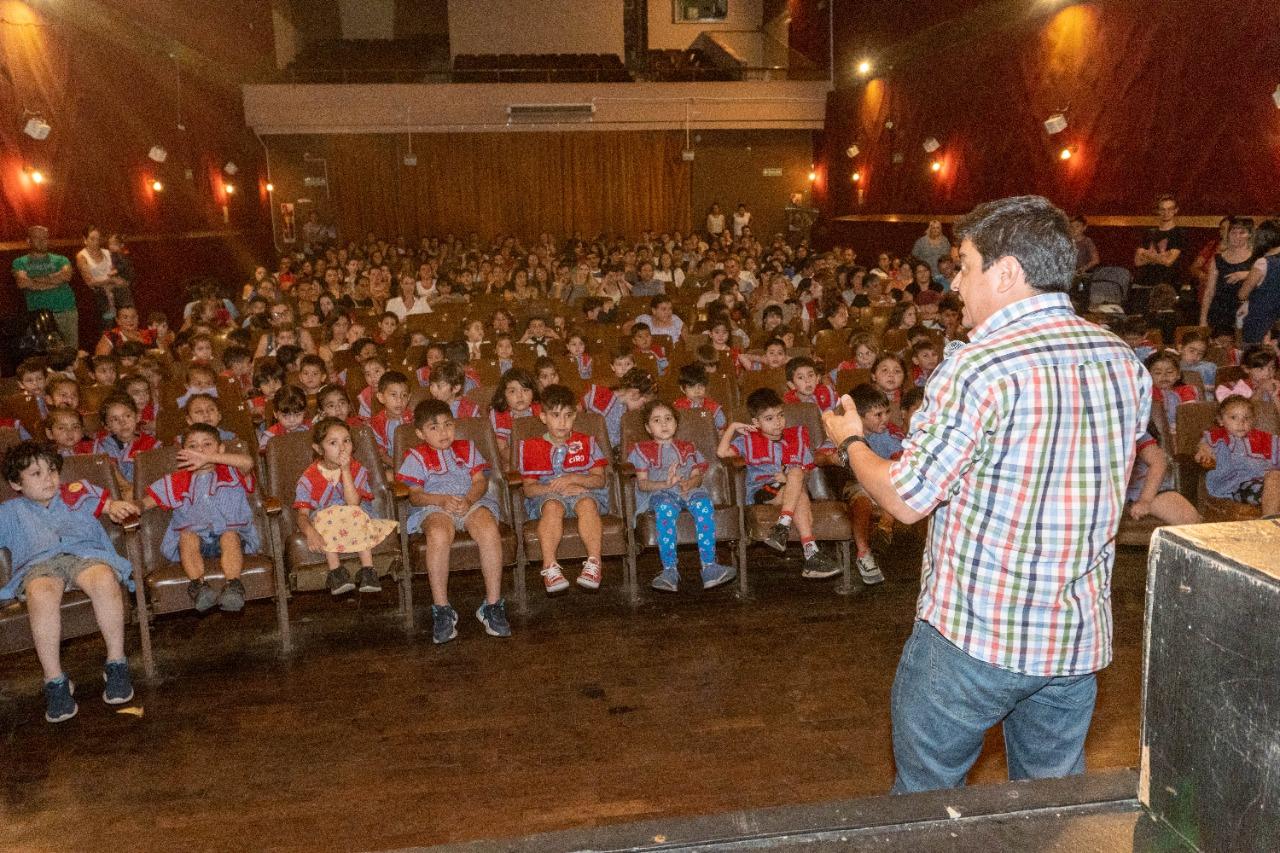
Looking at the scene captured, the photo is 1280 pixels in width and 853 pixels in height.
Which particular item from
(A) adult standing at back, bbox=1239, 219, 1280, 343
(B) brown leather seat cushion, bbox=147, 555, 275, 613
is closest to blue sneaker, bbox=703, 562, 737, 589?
(B) brown leather seat cushion, bbox=147, 555, 275, 613

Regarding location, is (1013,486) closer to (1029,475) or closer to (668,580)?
(1029,475)

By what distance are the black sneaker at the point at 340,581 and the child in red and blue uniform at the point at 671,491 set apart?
1.24 m

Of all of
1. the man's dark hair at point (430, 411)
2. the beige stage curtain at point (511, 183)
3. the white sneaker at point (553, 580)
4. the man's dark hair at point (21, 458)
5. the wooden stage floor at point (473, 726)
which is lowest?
the wooden stage floor at point (473, 726)

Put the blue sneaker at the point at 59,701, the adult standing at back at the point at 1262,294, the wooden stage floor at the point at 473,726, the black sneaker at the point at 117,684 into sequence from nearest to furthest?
the wooden stage floor at the point at 473,726, the blue sneaker at the point at 59,701, the black sneaker at the point at 117,684, the adult standing at back at the point at 1262,294

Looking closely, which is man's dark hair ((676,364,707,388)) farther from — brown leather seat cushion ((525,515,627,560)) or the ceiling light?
the ceiling light

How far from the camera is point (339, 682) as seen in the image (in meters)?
3.45

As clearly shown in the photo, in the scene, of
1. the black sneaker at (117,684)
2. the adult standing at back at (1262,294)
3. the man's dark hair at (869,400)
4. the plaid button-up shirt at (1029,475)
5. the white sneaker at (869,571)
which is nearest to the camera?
the plaid button-up shirt at (1029,475)

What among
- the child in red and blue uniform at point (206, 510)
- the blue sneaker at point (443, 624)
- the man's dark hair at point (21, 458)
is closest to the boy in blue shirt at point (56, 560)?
the man's dark hair at point (21, 458)

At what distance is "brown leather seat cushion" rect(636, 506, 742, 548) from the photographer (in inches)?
163

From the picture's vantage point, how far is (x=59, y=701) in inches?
127

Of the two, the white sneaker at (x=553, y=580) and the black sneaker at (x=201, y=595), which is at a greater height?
the black sneaker at (x=201, y=595)

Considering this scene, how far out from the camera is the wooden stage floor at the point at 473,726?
2.66 m

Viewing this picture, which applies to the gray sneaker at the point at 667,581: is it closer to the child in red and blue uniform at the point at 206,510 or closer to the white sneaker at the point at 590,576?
the white sneaker at the point at 590,576

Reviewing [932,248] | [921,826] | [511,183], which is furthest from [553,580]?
[511,183]
